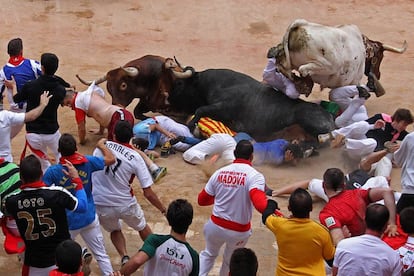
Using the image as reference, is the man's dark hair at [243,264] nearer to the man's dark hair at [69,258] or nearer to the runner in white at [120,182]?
the man's dark hair at [69,258]

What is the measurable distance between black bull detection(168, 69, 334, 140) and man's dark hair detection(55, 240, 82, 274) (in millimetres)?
5782

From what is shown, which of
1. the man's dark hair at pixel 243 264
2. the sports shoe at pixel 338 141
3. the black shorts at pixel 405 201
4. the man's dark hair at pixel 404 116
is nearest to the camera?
the man's dark hair at pixel 243 264

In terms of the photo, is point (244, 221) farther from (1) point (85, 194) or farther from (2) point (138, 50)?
(2) point (138, 50)

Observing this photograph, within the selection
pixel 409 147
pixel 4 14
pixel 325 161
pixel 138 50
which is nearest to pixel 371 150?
pixel 325 161

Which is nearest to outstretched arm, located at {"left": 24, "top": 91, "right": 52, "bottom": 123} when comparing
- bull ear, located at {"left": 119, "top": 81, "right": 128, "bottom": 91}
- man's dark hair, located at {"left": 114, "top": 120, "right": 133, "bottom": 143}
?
man's dark hair, located at {"left": 114, "top": 120, "right": 133, "bottom": 143}

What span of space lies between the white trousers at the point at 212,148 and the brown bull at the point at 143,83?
1561mm

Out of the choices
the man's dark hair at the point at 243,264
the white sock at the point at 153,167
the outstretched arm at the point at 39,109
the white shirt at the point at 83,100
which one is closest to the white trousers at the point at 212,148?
the white sock at the point at 153,167

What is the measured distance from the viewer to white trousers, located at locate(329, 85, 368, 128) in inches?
439

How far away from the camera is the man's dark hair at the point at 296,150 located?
420 inches

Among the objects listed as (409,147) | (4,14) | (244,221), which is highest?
(409,147)

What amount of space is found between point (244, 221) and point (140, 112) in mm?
5030

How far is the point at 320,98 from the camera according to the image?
508 inches

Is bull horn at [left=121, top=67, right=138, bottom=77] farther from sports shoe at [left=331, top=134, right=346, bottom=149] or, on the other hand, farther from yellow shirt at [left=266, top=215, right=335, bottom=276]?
yellow shirt at [left=266, top=215, right=335, bottom=276]

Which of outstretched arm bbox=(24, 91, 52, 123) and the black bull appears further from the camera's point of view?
the black bull
